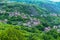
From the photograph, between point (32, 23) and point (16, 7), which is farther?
point (16, 7)

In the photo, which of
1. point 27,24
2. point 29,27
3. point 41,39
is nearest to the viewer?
point 41,39

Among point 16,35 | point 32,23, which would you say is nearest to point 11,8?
point 32,23

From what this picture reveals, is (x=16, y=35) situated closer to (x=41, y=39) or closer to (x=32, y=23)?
(x=41, y=39)

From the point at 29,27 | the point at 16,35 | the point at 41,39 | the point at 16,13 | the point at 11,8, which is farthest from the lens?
the point at 11,8

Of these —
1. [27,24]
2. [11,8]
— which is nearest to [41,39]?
[27,24]

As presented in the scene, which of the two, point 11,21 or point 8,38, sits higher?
point 8,38

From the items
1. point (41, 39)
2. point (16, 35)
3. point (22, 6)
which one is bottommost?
point (22, 6)

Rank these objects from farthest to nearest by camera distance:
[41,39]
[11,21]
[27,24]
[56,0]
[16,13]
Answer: [56,0], [16,13], [11,21], [27,24], [41,39]

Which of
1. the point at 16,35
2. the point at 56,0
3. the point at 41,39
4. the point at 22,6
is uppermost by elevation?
the point at 16,35

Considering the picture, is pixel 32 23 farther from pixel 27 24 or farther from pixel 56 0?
pixel 56 0
